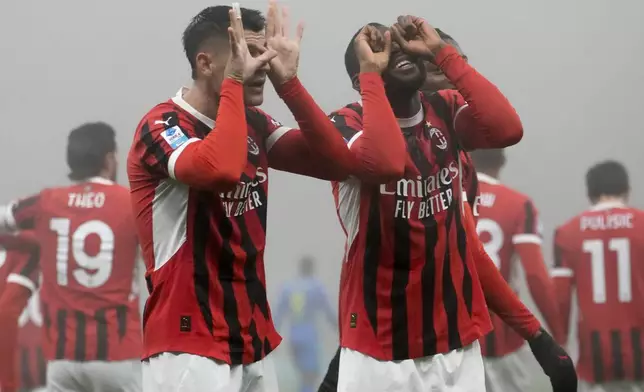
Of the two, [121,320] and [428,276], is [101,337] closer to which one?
[121,320]

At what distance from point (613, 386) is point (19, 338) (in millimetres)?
2667

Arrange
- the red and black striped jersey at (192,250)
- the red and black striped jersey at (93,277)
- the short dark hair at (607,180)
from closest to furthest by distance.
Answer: the red and black striped jersey at (192,250) < the red and black striped jersey at (93,277) < the short dark hair at (607,180)

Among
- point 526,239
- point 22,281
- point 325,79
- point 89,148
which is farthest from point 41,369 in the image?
point 526,239

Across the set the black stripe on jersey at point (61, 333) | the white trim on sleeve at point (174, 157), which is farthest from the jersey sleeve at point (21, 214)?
the white trim on sleeve at point (174, 157)

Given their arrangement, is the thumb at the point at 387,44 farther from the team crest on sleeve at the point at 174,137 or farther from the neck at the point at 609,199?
the neck at the point at 609,199

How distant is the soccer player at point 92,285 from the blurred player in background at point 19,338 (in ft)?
0.87

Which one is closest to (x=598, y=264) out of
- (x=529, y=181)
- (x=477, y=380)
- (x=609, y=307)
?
(x=609, y=307)

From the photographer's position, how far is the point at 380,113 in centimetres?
205

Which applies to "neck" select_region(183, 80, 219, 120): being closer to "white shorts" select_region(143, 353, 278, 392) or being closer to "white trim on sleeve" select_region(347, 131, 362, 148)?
"white trim on sleeve" select_region(347, 131, 362, 148)

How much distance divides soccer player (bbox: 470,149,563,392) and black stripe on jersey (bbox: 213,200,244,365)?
7.50 ft

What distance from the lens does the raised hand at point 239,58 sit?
1.86 m

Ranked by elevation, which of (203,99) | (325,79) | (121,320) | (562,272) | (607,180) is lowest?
(121,320)

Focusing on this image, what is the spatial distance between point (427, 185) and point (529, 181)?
2.31m

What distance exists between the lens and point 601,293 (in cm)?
425
